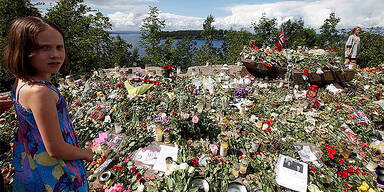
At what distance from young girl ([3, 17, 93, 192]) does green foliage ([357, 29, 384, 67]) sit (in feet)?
58.8

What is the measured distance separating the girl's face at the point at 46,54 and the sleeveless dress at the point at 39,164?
176 millimetres

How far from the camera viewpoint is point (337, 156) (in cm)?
332

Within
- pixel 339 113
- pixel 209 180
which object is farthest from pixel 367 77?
pixel 209 180

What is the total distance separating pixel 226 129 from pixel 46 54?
3.69 metres

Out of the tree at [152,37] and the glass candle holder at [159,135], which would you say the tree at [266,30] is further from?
the glass candle holder at [159,135]

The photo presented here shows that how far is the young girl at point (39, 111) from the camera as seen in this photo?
1.09 metres

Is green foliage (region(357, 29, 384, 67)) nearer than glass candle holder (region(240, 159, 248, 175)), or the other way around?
glass candle holder (region(240, 159, 248, 175))

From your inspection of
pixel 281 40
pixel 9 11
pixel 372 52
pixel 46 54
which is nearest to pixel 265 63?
pixel 281 40

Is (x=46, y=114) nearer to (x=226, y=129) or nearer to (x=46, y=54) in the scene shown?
(x=46, y=54)

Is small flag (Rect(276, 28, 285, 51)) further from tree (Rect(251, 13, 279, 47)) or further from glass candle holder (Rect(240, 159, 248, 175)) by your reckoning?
tree (Rect(251, 13, 279, 47))

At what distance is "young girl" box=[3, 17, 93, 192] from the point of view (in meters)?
1.09

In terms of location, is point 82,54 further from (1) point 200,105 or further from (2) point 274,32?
(2) point 274,32

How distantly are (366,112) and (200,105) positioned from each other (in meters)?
4.83

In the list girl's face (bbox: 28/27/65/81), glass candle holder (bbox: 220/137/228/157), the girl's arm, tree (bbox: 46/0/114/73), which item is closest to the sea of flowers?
glass candle holder (bbox: 220/137/228/157)
